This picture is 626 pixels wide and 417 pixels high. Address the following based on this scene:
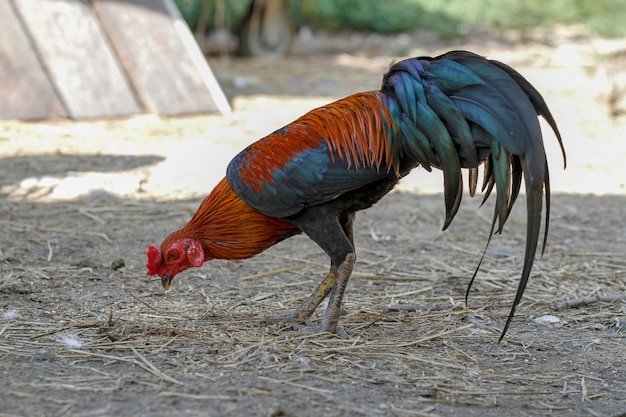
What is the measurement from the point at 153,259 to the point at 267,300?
941 millimetres

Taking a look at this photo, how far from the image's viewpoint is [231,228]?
382cm

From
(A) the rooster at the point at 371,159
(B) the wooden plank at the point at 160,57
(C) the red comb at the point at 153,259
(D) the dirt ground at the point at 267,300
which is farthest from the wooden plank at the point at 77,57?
(A) the rooster at the point at 371,159

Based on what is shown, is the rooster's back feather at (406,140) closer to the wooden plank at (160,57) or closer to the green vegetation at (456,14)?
the wooden plank at (160,57)

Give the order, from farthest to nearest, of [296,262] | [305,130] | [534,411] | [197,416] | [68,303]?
[296,262] < [68,303] < [305,130] < [534,411] < [197,416]

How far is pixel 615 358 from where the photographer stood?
3.83m

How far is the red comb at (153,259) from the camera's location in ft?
12.6

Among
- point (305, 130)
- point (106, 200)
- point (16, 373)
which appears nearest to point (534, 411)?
point (305, 130)

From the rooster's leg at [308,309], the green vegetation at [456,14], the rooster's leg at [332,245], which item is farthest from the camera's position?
the green vegetation at [456,14]

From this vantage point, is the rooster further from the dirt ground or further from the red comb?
the dirt ground

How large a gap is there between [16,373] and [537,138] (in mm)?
2216

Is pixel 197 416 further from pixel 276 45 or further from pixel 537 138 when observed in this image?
pixel 276 45

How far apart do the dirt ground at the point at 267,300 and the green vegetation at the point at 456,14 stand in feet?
32.6

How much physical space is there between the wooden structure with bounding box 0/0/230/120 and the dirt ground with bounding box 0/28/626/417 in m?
0.28

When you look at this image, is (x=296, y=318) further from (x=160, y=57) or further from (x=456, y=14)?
(x=456, y=14)
